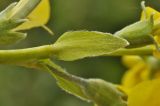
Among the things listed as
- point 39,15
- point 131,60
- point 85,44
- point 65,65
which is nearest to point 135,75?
point 131,60

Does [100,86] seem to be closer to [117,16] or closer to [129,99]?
[129,99]

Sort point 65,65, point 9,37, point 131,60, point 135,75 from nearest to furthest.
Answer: point 9,37
point 135,75
point 131,60
point 65,65

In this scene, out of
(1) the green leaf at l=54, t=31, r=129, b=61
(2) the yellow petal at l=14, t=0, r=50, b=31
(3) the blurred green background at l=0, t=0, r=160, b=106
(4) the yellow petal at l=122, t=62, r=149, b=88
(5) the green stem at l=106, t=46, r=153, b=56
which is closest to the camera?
(1) the green leaf at l=54, t=31, r=129, b=61

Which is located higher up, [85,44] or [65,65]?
[85,44]

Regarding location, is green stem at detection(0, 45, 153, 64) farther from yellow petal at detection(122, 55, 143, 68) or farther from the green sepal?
yellow petal at detection(122, 55, 143, 68)

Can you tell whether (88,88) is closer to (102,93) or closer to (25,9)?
(102,93)

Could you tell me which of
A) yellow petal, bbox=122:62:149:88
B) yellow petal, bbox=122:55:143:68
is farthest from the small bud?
yellow petal, bbox=122:55:143:68

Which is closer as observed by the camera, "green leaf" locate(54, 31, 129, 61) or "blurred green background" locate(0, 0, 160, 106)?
"green leaf" locate(54, 31, 129, 61)
